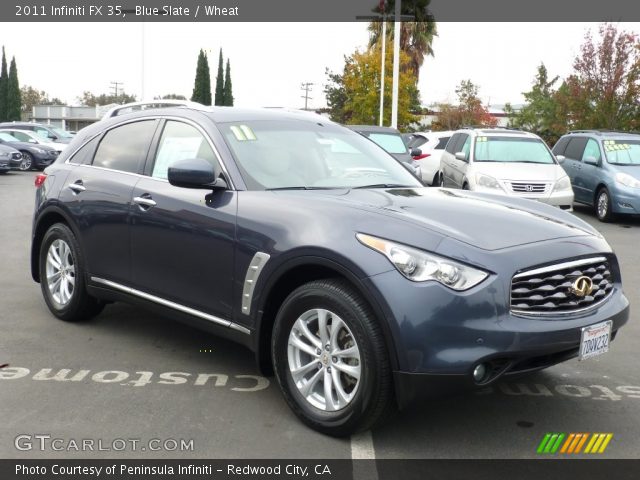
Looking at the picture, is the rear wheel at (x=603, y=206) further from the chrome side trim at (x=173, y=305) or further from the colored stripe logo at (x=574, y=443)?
the chrome side trim at (x=173, y=305)

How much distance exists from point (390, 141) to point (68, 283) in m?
10.8

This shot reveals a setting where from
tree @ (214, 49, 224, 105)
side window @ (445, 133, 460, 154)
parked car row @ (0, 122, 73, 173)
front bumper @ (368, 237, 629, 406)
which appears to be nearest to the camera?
front bumper @ (368, 237, 629, 406)

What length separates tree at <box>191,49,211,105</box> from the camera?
2645 inches

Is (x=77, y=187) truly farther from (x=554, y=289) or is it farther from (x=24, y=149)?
(x=24, y=149)

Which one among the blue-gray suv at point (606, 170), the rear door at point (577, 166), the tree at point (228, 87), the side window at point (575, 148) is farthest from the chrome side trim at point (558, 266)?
the tree at point (228, 87)

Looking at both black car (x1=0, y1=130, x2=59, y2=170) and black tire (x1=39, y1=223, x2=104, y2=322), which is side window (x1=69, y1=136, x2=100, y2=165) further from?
black car (x1=0, y1=130, x2=59, y2=170)

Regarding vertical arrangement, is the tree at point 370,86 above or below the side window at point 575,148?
above

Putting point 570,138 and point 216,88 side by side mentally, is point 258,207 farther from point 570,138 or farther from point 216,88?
point 216,88

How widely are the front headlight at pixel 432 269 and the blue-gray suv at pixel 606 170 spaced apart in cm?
1134

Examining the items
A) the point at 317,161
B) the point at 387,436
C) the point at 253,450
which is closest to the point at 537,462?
the point at 387,436

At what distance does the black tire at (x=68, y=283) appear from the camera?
18.6 ft

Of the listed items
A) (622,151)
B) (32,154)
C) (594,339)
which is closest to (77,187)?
(594,339)

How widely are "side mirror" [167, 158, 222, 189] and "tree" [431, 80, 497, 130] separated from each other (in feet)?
175
